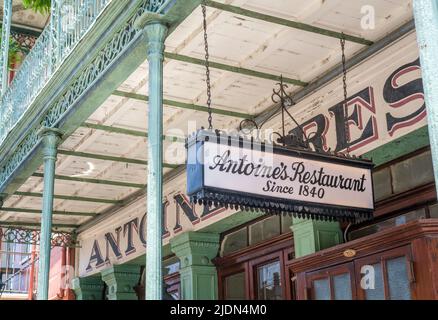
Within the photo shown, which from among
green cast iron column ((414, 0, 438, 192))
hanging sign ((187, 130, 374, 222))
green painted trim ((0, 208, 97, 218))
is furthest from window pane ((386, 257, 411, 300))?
green painted trim ((0, 208, 97, 218))

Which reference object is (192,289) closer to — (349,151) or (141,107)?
(141,107)

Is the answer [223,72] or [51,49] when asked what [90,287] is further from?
[223,72]

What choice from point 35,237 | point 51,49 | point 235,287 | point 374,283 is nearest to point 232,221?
point 235,287

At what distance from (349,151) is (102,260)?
609cm

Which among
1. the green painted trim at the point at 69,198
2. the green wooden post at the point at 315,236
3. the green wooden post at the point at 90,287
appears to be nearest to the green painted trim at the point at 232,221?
the green wooden post at the point at 315,236

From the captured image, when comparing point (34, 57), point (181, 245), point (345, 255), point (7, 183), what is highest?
point (34, 57)

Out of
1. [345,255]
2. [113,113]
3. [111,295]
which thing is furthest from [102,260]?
[345,255]

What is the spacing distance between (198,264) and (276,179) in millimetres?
3843

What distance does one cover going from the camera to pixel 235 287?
28.5ft

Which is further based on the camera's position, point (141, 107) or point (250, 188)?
point (141, 107)

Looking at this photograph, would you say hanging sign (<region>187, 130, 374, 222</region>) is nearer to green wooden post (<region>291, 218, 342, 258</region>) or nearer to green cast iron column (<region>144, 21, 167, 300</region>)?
green cast iron column (<region>144, 21, 167, 300</region>)

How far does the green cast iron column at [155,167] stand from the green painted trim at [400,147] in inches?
85.0

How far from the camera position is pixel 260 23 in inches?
231

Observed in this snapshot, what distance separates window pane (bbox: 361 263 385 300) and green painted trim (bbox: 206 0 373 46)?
198 cm
